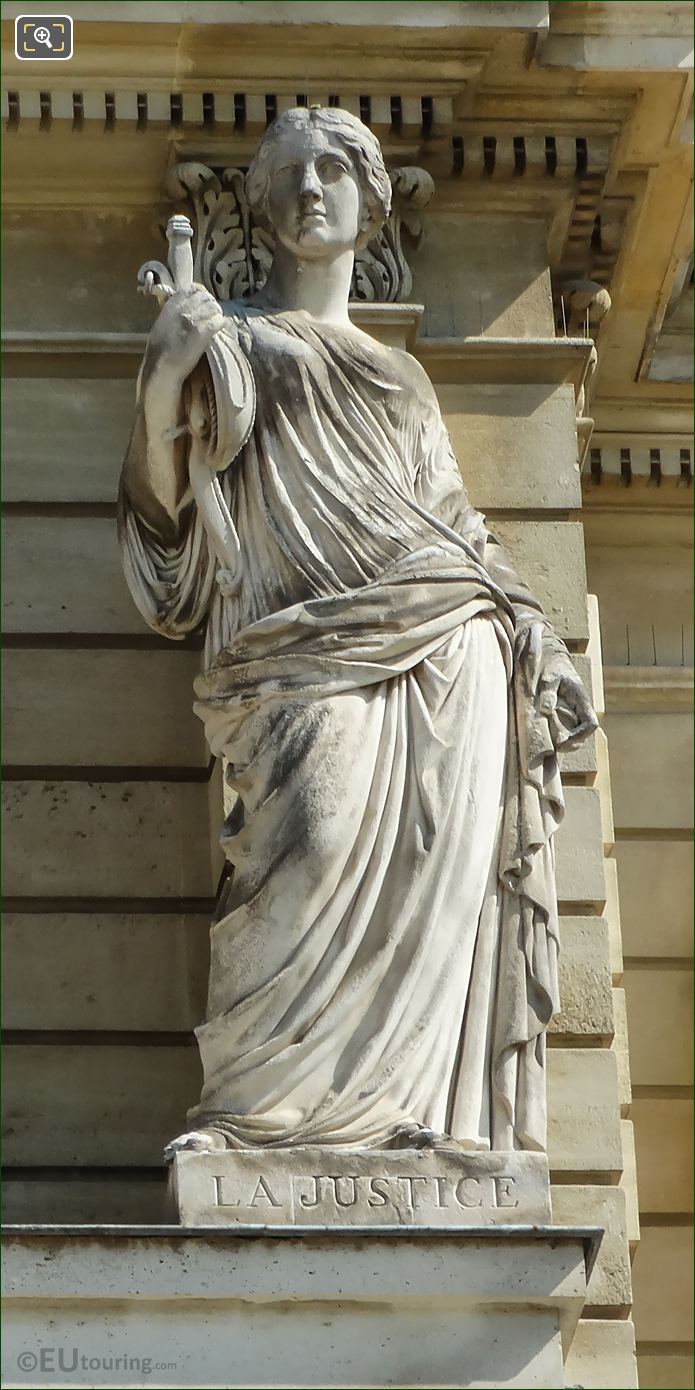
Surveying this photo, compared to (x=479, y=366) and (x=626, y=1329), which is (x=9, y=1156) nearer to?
(x=626, y=1329)

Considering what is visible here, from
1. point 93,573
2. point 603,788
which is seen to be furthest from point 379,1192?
point 93,573

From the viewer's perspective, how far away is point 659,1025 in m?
13.0

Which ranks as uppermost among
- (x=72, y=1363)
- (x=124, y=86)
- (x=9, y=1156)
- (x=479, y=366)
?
(x=124, y=86)

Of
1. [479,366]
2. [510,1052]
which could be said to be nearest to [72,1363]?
[510,1052]

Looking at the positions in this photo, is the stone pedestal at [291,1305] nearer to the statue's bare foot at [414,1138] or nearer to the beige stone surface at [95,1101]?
the statue's bare foot at [414,1138]

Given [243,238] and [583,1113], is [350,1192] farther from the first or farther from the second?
[243,238]

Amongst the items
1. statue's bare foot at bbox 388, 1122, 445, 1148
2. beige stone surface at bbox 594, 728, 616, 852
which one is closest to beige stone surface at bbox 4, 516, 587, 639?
beige stone surface at bbox 594, 728, 616, 852

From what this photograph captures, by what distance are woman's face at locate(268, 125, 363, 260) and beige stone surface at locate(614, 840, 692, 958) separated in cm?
329

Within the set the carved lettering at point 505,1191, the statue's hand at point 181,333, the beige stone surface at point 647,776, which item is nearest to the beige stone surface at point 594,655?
the beige stone surface at point 647,776

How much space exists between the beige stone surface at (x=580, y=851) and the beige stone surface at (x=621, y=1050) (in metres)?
0.40

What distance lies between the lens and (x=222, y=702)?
10.2 metres

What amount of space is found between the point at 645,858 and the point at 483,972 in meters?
3.34

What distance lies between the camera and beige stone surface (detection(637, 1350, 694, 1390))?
12.6m

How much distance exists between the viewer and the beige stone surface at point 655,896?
43.0 ft
